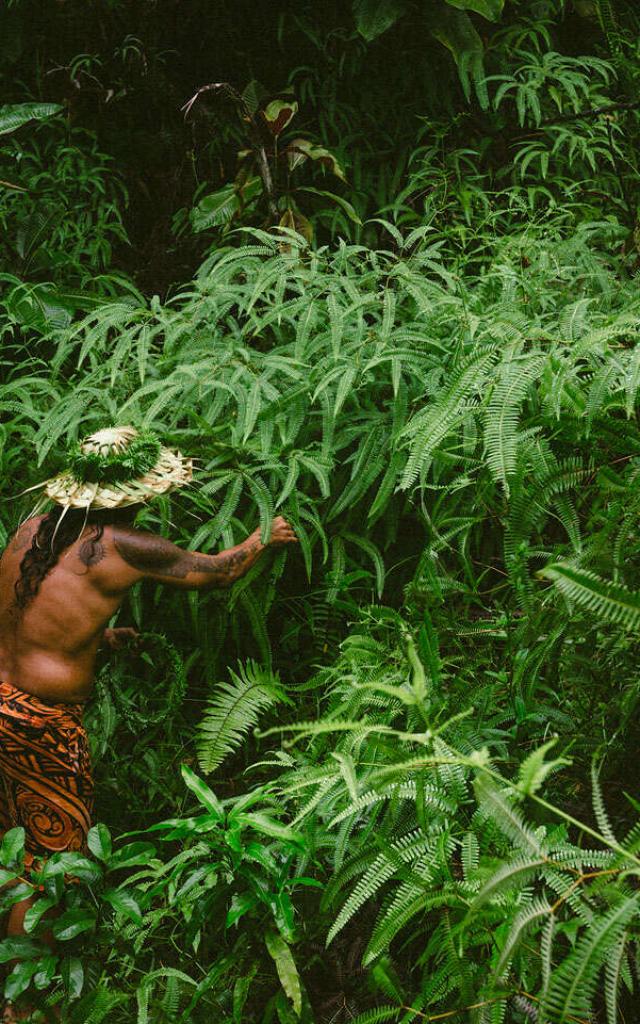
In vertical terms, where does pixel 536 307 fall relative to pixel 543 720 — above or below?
above

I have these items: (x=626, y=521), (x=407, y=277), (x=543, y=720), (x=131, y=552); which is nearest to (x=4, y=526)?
(x=131, y=552)

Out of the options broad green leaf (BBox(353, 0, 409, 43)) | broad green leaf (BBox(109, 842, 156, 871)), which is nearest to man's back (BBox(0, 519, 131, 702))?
broad green leaf (BBox(109, 842, 156, 871))

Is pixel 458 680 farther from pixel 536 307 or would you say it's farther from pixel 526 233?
pixel 526 233

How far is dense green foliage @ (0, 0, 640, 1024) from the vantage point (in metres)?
1.94

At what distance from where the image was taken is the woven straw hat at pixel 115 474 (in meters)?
2.58

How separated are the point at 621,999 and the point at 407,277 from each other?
2.33 m

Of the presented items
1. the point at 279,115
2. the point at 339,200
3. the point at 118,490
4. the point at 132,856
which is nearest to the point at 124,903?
the point at 132,856

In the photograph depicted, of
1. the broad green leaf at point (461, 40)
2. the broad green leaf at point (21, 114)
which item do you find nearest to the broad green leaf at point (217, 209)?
the broad green leaf at point (21, 114)

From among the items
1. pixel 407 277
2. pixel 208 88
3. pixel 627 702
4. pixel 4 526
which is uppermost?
pixel 208 88

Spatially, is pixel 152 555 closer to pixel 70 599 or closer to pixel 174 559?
pixel 174 559

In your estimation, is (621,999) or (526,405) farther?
(526,405)

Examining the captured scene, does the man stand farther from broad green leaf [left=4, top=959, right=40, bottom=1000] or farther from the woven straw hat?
broad green leaf [left=4, top=959, right=40, bottom=1000]

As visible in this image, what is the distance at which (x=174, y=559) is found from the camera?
2.61 metres

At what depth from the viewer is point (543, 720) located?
7.73 ft
